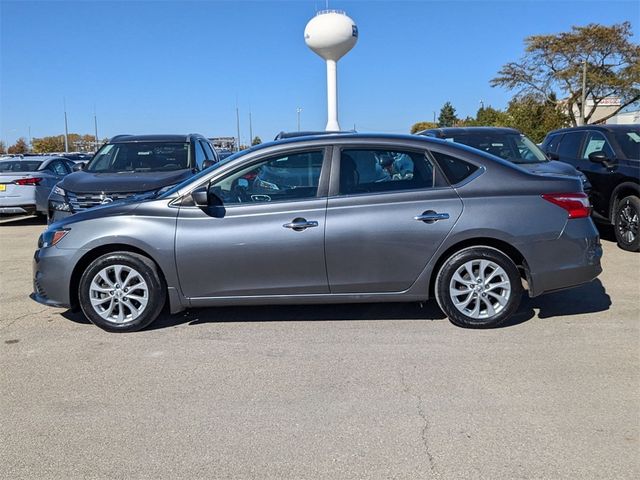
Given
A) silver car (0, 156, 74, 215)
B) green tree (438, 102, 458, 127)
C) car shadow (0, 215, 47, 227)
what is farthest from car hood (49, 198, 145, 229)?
green tree (438, 102, 458, 127)

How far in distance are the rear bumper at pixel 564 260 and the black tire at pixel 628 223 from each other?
3655 mm

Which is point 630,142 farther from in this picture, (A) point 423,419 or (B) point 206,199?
(A) point 423,419

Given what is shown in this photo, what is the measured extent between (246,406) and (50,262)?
2.56 meters

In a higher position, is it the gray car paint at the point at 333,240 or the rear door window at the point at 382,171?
the rear door window at the point at 382,171

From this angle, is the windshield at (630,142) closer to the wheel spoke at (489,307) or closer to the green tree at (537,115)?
the wheel spoke at (489,307)

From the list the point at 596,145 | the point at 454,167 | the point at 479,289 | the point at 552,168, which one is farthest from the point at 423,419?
the point at 596,145

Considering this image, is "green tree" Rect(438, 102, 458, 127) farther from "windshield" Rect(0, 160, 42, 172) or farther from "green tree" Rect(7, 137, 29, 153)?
"windshield" Rect(0, 160, 42, 172)

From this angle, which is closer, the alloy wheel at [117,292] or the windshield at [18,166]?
the alloy wheel at [117,292]

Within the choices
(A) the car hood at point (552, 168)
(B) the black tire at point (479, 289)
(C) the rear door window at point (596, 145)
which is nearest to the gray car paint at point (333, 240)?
(B) the black tire at point (479, 289)

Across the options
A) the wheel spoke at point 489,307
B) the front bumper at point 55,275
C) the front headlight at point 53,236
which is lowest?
the wheel spoke at point 489,307

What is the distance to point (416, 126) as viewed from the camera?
96312mm

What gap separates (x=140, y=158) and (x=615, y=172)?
7256 millimetres

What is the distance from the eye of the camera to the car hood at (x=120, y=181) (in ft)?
26.4

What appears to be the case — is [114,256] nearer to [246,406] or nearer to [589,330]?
[246,406]
